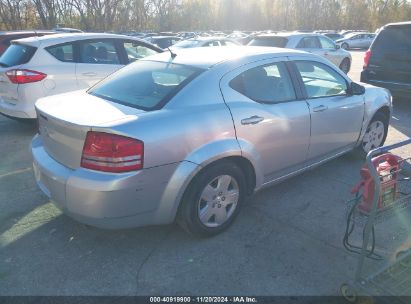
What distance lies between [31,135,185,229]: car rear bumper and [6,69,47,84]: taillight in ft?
10.8

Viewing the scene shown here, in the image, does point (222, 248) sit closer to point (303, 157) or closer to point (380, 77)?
point (303, 157)

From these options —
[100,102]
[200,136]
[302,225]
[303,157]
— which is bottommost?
[302,225]

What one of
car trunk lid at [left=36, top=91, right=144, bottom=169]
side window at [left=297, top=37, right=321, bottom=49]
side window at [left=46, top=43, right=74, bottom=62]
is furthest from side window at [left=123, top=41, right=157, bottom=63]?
side window at [left=297, top=37, right=321, bottom=49]

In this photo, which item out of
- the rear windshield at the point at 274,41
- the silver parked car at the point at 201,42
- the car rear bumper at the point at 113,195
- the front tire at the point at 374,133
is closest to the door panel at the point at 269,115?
the car rear bumper at the point at 113,195

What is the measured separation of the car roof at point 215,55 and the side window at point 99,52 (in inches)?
114

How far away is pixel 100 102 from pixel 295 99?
1.87 metres

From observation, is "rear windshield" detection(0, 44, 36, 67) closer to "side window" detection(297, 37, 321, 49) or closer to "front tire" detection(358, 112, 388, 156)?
"front tire" detection(358, 112, 388, 156)

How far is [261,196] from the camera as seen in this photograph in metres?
4.07

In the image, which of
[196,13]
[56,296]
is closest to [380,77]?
[56,296]

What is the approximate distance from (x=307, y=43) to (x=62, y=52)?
8.27 meters

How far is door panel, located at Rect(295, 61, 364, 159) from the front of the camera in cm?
394

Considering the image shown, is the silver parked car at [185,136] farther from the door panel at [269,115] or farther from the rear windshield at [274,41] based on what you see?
the rear windshield at [274,41]

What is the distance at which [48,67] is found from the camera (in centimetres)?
583

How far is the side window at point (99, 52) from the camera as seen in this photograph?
6.27 meters
